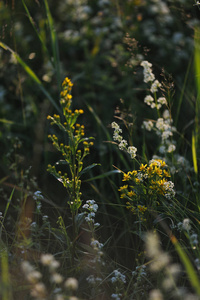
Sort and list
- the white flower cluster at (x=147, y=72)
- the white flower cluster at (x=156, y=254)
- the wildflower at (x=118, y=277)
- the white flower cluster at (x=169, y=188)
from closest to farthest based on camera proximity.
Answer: the white flower cluster at (x=156, y=254)
the wildflower at (x=118, y=277)
the white flower cluster at (x=169, y=188)
the white flower cluster at (x=147, y=72)

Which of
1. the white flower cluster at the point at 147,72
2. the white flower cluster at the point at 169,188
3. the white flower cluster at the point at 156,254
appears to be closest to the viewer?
the white flower cluster at the point at 156,254

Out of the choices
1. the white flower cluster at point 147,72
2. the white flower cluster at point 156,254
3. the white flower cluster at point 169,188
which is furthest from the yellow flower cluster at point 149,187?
the white flower cluster at point 147,72

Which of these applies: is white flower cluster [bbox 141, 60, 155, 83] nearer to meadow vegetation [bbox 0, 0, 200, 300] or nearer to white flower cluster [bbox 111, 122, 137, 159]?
meadow vegetation [bbox 0, 0, 200, 300]

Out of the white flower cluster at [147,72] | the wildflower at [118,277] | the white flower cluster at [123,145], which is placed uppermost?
the white flower cluster at [147,72]

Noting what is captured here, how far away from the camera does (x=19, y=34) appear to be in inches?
114

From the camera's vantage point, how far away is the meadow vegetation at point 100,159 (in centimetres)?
140

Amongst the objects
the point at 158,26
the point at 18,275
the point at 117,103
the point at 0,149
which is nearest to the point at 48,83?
the point at 117,103

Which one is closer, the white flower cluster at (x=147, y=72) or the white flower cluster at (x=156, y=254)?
the white flower cluster at (x=156, y=254)

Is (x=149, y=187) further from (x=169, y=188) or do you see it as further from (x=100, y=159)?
(x=100, y=159)

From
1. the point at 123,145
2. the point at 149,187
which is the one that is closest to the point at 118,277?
the point at 149,187

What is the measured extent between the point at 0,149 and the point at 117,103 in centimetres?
90

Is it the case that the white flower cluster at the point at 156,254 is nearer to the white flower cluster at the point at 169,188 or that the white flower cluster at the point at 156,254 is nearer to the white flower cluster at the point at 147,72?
the white flower cluster at the point at 169,188

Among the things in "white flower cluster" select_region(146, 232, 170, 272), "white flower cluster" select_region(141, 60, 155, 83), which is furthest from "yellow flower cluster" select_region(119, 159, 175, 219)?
"white flower cluster" select_region(141, 60, 155, 83)

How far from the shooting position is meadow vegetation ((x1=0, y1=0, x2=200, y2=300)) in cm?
140
